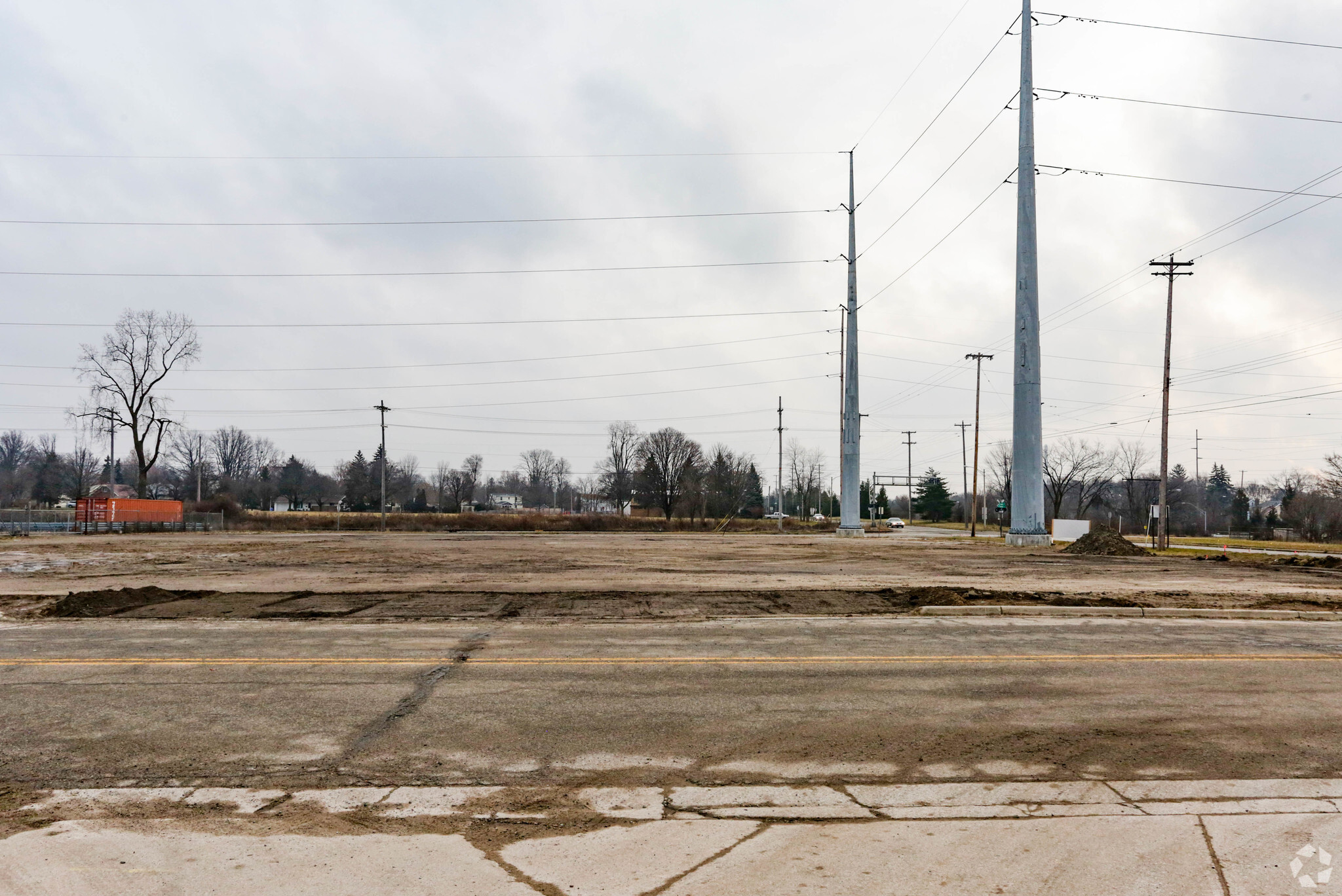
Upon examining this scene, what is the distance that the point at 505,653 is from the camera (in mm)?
10172

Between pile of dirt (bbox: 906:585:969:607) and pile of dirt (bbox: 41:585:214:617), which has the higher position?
pile of dirt (bbox: 906:585:969:607)

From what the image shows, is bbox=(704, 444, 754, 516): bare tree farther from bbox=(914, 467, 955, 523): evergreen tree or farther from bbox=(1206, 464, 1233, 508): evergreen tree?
bbox=(1206, 464, 1233, 508): evergreen tree

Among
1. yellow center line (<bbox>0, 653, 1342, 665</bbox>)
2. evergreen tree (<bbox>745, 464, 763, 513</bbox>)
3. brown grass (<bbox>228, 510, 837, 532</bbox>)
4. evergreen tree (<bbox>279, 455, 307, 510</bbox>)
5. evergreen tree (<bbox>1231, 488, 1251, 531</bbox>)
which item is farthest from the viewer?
evergreen tree (<bbox>745, 464, 763, 513</bbox>)

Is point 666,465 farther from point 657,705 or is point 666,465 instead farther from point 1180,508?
point 657,705

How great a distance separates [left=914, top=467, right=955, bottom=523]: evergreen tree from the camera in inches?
5103

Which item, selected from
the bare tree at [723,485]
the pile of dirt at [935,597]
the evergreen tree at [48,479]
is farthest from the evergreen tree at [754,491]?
the pile of dirt at [935,597]

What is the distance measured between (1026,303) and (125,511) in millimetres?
58045

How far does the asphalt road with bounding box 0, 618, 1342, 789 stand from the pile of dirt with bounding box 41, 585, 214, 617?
2801 millimetres

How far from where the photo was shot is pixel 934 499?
13062cm

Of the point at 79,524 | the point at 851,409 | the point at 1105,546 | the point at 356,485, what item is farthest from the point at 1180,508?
the point at 79,524

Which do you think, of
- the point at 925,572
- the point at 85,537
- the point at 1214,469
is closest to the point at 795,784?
the point at 925,572

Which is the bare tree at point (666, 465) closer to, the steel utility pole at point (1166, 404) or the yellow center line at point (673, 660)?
the steel utility pole at point (1166, 404)

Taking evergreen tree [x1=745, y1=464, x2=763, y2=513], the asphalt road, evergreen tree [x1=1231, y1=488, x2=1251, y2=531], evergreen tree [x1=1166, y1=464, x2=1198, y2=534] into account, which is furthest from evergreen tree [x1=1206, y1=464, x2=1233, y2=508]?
the asphalt road

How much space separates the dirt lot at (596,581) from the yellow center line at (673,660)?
3.66 meters
